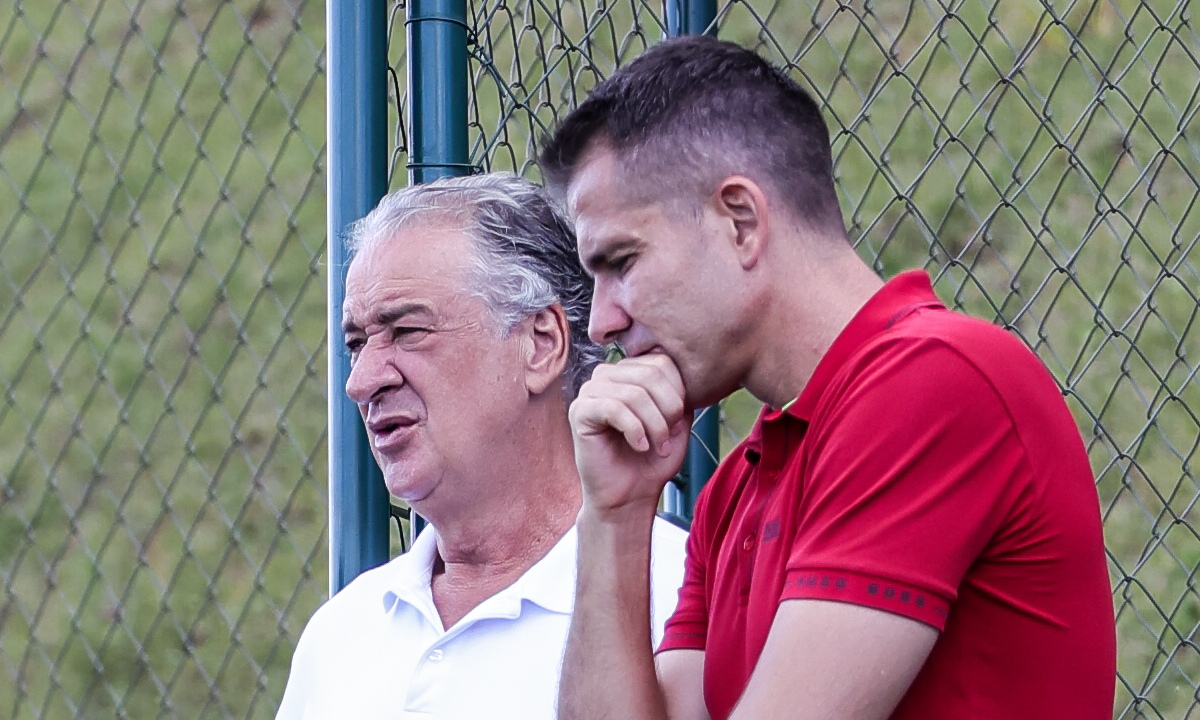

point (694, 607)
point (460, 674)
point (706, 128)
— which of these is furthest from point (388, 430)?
point (706, 128)

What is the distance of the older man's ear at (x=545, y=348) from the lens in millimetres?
1978

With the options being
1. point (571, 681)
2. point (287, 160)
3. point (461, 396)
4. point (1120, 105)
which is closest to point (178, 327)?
point (287, 160)

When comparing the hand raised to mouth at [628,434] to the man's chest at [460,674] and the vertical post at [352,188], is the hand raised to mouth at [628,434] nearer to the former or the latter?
the man's chest at [460,674]

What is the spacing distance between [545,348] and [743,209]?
0.74 m

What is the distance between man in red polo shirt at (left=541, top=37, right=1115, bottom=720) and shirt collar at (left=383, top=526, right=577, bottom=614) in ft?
1.32

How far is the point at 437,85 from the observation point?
185 centimetres

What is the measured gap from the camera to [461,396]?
1.94 metres

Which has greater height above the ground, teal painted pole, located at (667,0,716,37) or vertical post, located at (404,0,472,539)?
teal painted pole, located at (667,0,716,37)

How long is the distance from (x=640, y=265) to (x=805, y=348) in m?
0.17

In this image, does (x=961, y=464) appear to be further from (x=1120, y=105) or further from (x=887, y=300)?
(x=1120, y=105)

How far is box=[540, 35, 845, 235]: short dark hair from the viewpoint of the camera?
4.33 ft

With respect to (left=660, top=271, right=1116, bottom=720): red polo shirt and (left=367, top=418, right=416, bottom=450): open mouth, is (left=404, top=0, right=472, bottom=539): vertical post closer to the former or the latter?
(left=367, top=418, right=416, bottom=450): open mouth

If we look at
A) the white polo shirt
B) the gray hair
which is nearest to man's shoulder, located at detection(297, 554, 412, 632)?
the white polo shirt

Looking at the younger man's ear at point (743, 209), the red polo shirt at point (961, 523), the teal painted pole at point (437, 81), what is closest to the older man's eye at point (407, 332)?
the teal painted pole at point (437, 81)
